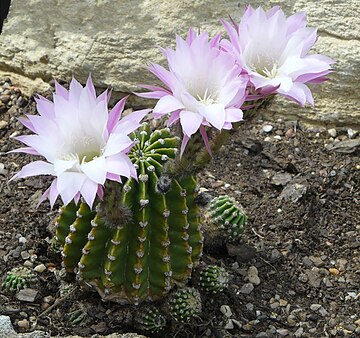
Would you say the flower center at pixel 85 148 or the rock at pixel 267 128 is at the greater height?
the flower center at pixel 85 148

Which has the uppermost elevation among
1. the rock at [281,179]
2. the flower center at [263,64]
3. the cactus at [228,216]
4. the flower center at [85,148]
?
the flower center at [263,64]

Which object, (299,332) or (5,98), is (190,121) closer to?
(299,332)

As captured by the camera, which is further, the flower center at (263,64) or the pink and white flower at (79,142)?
the flower center at (263,64)

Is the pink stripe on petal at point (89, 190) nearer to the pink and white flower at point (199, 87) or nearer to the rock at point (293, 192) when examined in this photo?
the pink and white flower at point (199, 87)

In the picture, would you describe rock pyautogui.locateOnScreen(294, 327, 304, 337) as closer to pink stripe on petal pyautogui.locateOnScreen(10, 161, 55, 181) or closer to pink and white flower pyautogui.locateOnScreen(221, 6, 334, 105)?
pink and white flower pyautogui.locateOnScreen(221, 6, 334, 105)

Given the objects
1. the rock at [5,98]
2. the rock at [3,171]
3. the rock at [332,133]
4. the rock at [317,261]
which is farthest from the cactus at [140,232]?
the rock at [5,98]

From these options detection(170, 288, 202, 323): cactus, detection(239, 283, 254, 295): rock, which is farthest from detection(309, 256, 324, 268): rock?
detection(170, 288, 202, 323): cactus
